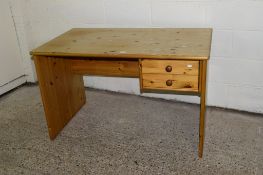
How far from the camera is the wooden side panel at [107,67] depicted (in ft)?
7.14

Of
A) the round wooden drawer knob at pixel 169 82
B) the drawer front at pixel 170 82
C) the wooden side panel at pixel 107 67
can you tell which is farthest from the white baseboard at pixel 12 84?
the round wooden drawer knob at pixel 169 82

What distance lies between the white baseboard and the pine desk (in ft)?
2.90

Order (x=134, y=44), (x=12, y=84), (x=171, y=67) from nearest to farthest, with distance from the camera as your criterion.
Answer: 1. (x=171, y=67)
2. (x=134, y=44)
3. (x=12, y=84)

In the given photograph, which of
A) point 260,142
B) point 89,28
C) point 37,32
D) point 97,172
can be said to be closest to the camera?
point 97,172

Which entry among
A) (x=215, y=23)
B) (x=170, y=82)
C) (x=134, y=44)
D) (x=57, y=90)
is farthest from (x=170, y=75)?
(x=57, y=90)

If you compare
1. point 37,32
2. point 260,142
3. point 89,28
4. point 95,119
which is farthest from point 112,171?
point 37,32

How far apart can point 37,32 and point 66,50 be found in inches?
45.9

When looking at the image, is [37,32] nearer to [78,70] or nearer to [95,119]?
[78,70]

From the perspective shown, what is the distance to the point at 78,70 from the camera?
92.8 inches

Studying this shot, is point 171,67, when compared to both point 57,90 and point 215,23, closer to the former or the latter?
point 215,23

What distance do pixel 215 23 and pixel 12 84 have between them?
2.09 m

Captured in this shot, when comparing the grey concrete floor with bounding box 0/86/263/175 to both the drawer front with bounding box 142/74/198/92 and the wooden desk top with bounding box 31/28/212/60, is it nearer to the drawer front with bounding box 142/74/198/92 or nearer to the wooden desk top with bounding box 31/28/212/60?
the drawer front with bounding box 142/74/198/92

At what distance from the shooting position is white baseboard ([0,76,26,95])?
2.97 meters

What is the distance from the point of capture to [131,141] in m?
2.16
